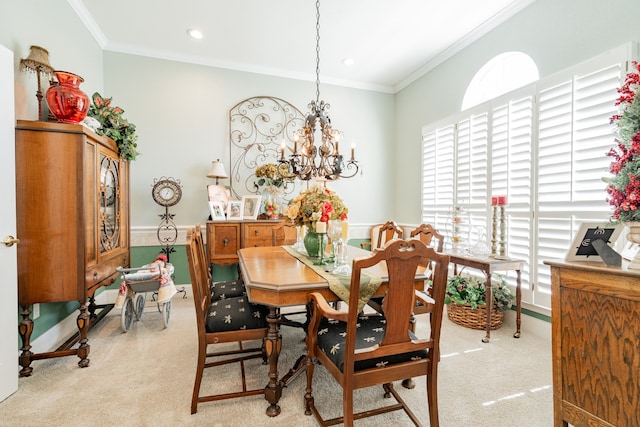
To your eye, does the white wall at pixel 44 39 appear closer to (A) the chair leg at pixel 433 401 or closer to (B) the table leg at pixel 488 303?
(A) the chair leg at pixel 433 401

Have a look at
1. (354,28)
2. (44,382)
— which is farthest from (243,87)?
(44,382)

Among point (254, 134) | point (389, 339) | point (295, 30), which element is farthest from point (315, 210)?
point (254, 134)

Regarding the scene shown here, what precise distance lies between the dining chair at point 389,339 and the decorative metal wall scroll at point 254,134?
2.94 metres

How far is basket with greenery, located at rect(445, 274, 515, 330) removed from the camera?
112 inches

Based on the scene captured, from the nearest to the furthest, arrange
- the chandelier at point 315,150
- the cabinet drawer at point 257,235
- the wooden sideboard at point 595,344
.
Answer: the wooden sideboard at point 595,344, the chandelier at point 315,150, the cabinet drawer at point 257,235

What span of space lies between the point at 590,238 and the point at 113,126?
368 centimetres

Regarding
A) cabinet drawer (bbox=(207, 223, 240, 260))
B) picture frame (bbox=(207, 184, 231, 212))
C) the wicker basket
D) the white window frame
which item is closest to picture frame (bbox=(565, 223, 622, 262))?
the white window frame

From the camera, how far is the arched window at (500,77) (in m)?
3.01

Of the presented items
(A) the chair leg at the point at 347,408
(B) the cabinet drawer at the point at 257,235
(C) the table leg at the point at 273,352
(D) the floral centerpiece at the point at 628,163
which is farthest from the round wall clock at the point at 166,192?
(D) the floral centerpiece at the point at 628,163

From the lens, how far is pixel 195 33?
3.36m

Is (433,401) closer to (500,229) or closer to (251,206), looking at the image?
(500,229)

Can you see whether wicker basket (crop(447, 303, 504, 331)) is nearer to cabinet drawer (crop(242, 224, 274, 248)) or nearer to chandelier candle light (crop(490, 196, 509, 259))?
chandelier candle light (crop(490, 196, 509, 259))

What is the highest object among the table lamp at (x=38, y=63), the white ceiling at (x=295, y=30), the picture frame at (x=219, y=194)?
the white ceiling at (x=295, y=30)

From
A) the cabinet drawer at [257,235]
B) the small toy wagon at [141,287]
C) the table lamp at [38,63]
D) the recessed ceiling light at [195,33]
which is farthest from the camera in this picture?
the cabinet drawer at [257,235]
